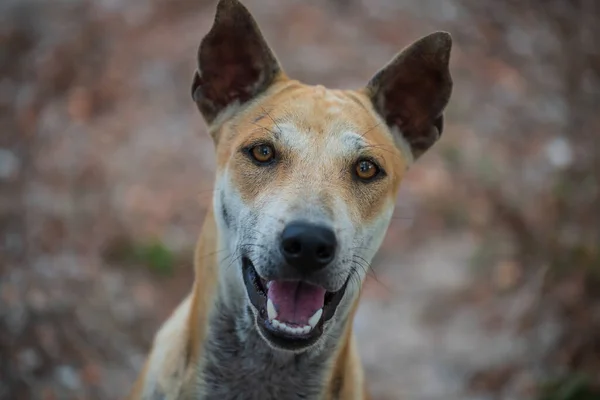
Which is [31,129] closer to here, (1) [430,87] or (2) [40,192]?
(2) [40,192]

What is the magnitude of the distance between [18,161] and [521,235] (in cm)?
550

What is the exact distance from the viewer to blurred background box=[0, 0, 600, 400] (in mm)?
6465

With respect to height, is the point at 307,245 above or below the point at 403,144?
below

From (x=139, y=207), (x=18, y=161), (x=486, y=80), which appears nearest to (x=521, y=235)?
(x=486, y=80)

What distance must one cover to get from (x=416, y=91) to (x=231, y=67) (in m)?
1.06

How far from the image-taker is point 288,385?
3697 millimetres

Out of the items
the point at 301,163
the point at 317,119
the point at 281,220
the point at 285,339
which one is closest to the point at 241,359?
the point at 285,339

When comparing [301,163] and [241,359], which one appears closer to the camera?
[301,163]

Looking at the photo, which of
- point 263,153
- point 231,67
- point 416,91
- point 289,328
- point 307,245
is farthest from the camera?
point 416,91

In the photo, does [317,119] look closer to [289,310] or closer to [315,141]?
[315,141]

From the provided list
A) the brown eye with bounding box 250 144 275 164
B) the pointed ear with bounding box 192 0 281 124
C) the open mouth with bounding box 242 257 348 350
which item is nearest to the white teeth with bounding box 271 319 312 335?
the open mouth with bounding box 242 257 348 350

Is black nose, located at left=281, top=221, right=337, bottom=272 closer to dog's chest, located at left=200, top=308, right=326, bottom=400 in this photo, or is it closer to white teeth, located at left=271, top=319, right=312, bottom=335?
Result: white teeth, located at left=271, top=319, right=312, bottom=335

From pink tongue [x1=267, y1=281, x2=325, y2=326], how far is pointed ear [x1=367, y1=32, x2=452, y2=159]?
1336 millimetres

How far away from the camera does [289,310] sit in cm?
334
